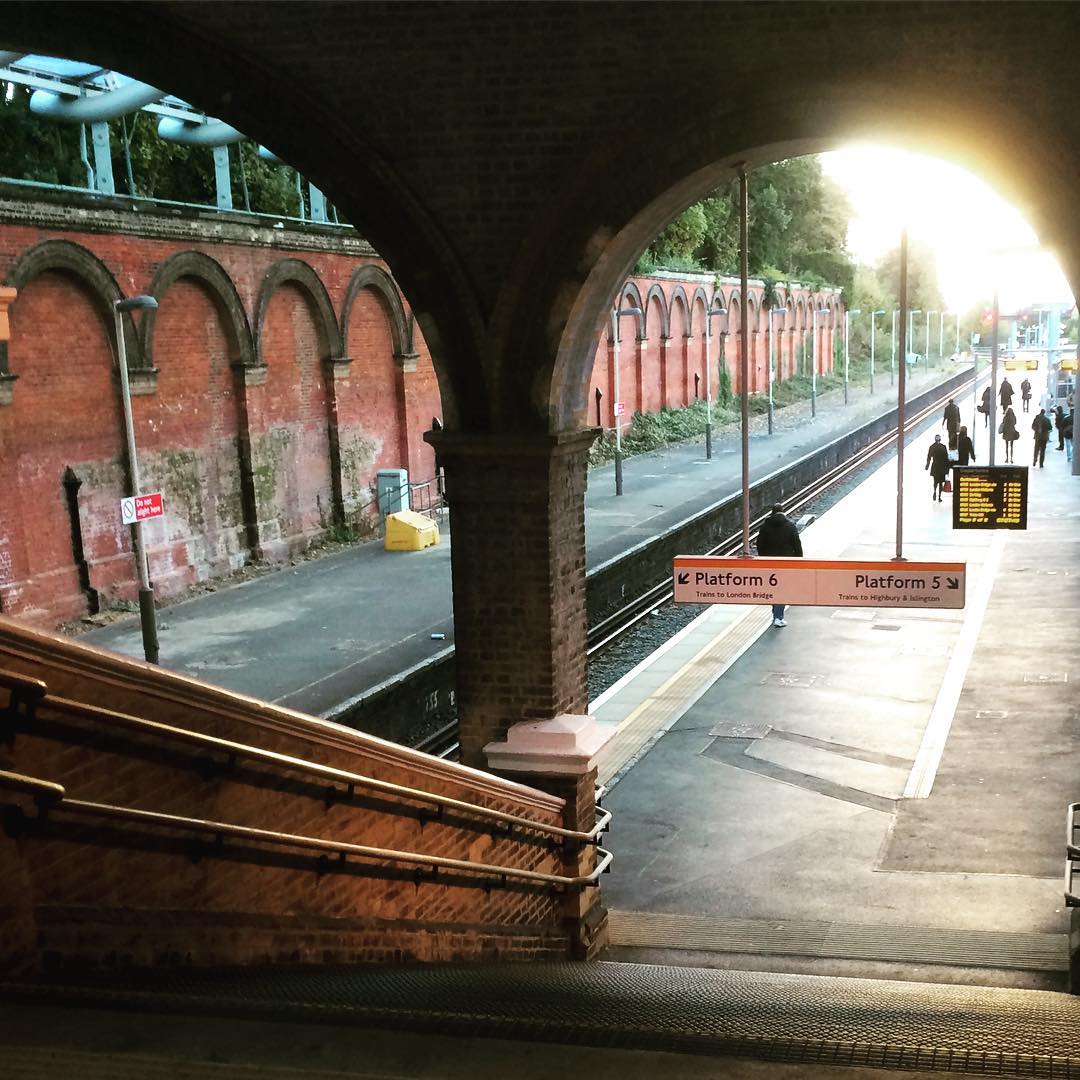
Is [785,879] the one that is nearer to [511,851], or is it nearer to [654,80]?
[511,851]

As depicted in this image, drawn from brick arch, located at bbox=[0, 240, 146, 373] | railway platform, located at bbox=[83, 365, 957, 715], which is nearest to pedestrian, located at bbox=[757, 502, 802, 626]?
railway platform, located at bbox=[83, 365, 957, 715]

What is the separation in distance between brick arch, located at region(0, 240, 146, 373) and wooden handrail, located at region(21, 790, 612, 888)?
12.4 m

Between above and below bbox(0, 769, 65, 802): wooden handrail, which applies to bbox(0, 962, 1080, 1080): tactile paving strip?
below

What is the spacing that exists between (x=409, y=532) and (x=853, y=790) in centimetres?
1397

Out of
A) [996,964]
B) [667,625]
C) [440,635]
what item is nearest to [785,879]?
[996,964]

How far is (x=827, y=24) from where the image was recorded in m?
6.78

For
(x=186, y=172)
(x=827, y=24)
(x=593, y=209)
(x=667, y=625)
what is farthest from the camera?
(x=186, y=172)

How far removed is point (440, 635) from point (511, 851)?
8962 mm

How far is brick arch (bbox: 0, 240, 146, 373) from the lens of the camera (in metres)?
16.9

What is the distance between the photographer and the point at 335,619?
17.8 metres

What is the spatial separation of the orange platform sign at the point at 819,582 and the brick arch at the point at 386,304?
16.3 meters

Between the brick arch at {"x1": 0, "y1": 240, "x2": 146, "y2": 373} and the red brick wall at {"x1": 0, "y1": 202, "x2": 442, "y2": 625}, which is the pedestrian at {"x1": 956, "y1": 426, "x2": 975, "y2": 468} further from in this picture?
the brick arch at {"x1": 0, "y1": 240, "x2": 146, "y2": 373}

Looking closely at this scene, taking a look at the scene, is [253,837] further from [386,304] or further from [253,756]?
[386,304]

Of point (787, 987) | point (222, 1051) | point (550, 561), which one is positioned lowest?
point (787, 987)
